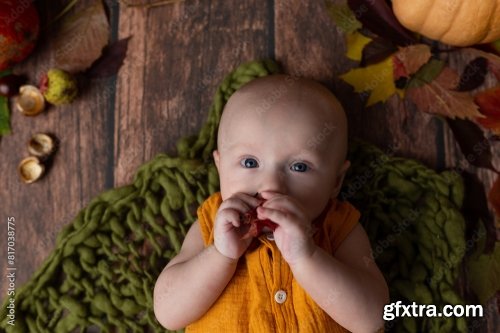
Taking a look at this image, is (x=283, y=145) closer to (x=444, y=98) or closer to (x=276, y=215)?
(x=276, y=215)

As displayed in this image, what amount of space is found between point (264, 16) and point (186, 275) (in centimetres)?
71

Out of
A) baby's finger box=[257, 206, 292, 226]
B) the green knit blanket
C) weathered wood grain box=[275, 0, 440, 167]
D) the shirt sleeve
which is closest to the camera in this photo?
baby's finger box=[257, 206, 292, 226]

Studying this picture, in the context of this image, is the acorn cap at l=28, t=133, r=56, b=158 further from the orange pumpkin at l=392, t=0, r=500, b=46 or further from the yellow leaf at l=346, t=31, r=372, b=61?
the orange pumpkin at l=392, t=0, r=500, b=46

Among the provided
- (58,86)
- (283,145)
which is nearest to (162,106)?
(58,86)

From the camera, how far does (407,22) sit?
140 cm

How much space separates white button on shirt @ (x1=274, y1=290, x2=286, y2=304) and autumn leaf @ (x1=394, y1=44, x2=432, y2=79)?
2.17 feet

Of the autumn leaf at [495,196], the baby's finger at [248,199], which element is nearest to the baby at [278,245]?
the baby's finger at [248,199]

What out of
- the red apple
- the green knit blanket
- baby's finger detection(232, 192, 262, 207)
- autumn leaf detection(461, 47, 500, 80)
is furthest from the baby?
the red apple

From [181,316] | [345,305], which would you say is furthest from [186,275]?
[345,305]

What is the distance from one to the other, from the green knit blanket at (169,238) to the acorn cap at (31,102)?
0.99 ft

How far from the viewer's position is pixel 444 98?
1430 mm

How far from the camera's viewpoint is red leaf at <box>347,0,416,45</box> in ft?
4.78

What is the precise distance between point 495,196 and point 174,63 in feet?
Answer: 2.76

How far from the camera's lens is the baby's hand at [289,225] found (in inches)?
40.8
